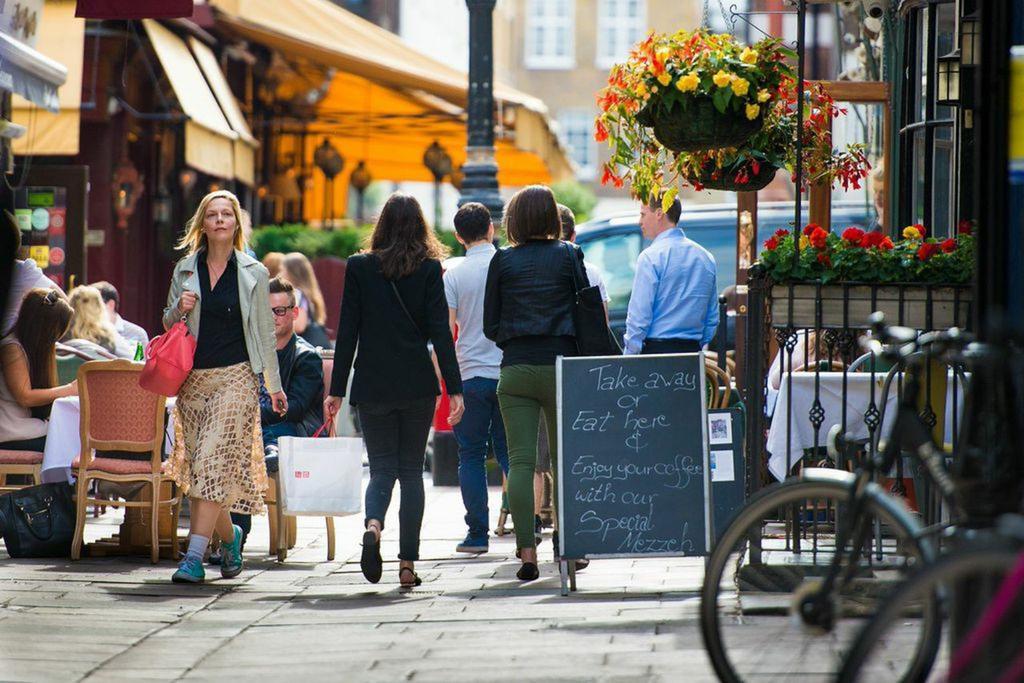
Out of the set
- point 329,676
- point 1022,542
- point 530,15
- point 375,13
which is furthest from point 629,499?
point 530,15

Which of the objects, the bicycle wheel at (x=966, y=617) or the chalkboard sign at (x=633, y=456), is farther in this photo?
the chalkboard sign at (x=633, y=456)

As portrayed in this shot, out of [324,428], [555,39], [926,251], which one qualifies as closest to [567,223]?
[324,428]

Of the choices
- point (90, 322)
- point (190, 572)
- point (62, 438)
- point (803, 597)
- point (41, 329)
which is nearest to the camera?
point (803, 597)

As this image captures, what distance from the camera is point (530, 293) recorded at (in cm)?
796

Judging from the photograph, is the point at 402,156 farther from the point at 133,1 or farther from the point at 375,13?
the point at 133,1

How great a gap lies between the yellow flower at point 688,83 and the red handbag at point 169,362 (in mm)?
2479

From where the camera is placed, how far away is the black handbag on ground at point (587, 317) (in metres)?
7.96

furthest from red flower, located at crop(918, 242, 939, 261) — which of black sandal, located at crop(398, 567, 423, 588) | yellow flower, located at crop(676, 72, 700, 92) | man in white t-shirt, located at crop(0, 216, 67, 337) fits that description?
man in white t-shirt, located at crop(0, 216, 67, 337)

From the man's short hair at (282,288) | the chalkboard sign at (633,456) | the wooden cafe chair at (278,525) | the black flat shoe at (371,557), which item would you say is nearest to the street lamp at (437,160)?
the man's short hair at (282,288)

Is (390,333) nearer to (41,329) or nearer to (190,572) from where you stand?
(190,572)

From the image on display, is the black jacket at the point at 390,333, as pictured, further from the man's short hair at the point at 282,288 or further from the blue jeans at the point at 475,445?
the man's short hair at the point at 282,288

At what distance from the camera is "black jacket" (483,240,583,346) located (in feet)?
26.1

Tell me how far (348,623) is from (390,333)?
155 centimetres

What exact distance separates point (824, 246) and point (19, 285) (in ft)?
19.2
